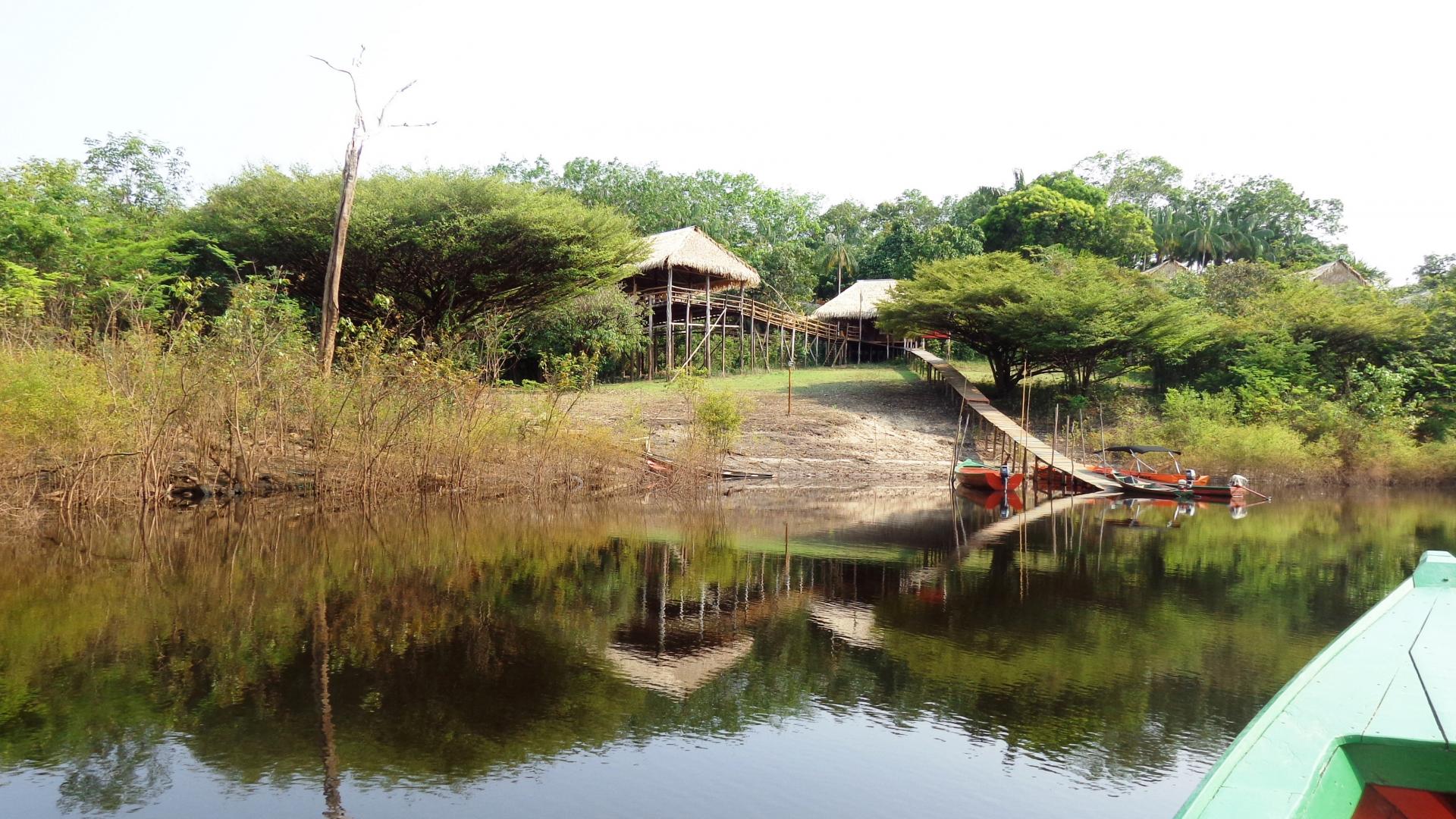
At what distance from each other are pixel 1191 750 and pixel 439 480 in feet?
42.4

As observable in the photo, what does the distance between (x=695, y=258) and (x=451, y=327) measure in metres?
8.11

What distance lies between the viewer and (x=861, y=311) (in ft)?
122

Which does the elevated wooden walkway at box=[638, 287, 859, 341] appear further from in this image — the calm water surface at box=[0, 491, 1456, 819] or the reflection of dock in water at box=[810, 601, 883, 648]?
the reflection of dock in water at box=[810, 601, 883, 648]

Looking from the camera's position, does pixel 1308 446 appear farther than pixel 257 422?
Yes

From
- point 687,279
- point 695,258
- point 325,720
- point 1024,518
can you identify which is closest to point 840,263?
point 687,279

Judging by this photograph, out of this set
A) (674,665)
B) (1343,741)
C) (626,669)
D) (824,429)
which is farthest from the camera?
(824,429)

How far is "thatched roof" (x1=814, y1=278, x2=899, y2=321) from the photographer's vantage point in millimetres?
37188

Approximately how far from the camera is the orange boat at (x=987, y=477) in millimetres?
20188

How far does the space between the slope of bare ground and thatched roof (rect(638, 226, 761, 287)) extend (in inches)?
153

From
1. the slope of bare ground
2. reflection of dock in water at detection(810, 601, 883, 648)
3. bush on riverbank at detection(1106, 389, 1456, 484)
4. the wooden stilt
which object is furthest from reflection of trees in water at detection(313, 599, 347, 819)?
the wooden stilt

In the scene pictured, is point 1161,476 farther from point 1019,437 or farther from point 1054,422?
point 1054,422

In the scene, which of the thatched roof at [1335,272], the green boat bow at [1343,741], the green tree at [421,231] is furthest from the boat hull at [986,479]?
the thatched roof at [1335,272]

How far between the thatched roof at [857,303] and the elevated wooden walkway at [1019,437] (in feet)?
26.7

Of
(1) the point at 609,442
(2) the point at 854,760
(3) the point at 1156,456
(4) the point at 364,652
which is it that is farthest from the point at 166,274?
(3) the point at 1156,456
